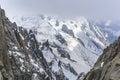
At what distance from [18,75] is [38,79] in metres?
37.5

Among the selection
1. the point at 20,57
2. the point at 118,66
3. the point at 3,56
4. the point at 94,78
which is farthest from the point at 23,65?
the point at 118,66

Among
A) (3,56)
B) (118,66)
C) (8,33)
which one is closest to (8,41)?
(8,33)

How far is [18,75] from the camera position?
150500 millimetres

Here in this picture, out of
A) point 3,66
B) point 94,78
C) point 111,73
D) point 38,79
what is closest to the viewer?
point 111,73

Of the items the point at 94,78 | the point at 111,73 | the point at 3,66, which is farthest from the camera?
the point at 3,66

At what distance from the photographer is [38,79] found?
188 m

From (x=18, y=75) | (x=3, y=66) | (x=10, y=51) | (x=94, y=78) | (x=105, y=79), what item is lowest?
(x=105, y=79)

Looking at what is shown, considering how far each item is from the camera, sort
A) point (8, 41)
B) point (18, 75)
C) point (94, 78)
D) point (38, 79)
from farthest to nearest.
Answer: point (38, 79)
point (8, 41)
point (18, 75)
point (94, 78)

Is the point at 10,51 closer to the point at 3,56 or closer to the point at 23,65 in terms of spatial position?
the point at 23,65

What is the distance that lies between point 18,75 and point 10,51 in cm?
1001

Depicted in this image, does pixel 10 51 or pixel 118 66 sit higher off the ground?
pixel 10 51

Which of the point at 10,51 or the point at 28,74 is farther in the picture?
the point at 28,74

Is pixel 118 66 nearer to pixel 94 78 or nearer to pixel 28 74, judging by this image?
pixel 94 78

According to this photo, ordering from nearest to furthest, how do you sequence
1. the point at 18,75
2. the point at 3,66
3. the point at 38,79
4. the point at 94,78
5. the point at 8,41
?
the point at 94,78, the point at 3,66, the point at 18,75, the point at 8,41, the point at 38,79
